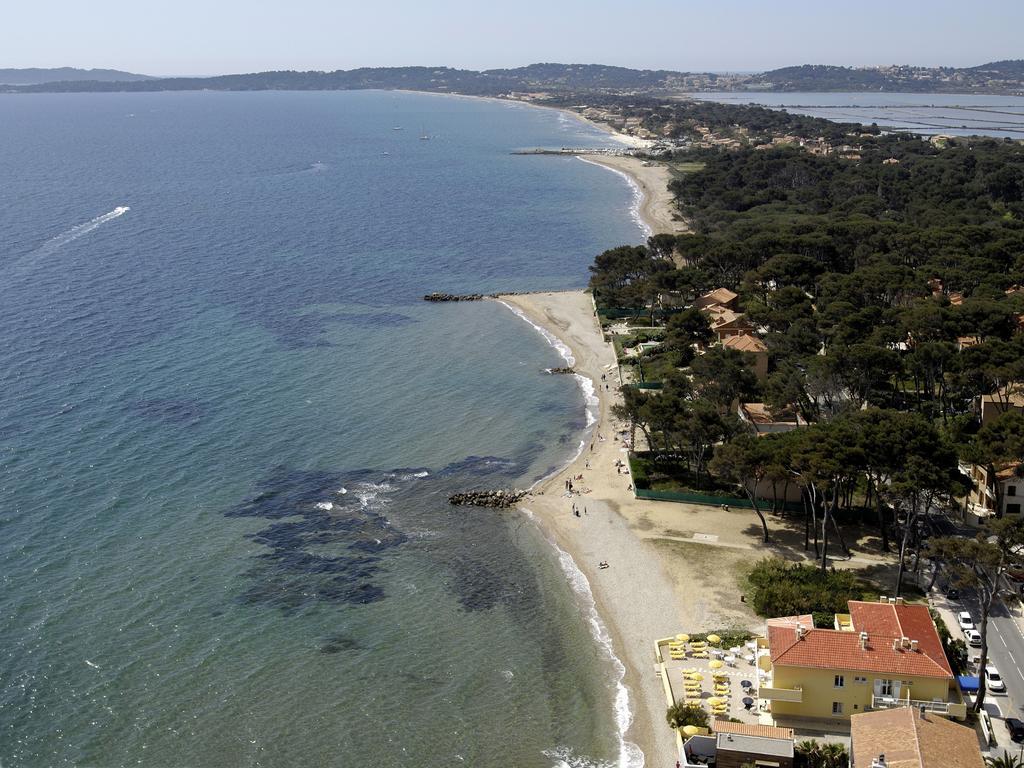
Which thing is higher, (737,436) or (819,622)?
(737,436)

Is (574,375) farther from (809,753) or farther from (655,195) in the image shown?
(655,195)

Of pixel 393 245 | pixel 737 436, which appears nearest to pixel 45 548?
pixel 737 436

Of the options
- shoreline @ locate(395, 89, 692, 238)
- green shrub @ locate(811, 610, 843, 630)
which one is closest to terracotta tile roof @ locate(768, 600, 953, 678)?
green shrub @ locate(811, 610, 843, 630)

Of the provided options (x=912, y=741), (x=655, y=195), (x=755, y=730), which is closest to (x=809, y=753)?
(x=755, y=730)

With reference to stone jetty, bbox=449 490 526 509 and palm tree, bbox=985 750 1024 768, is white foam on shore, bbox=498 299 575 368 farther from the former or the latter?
palm tree, bbox=985 750 1024 768

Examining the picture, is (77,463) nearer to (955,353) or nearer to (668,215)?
(955,353)
